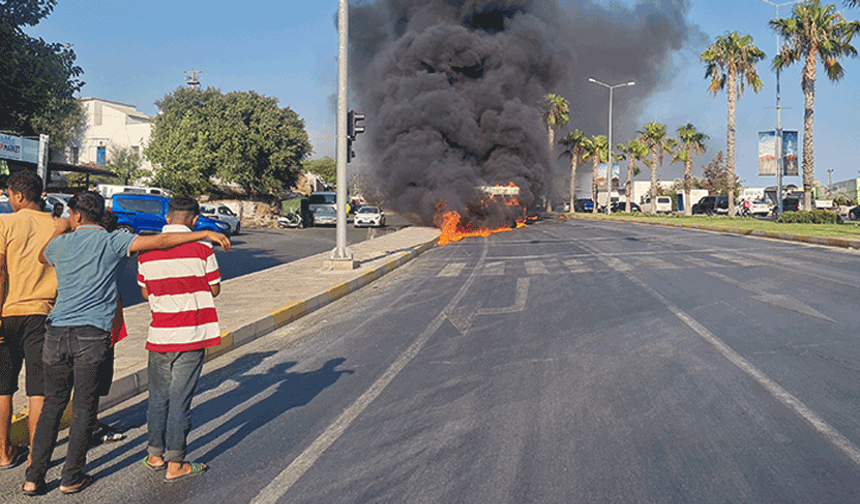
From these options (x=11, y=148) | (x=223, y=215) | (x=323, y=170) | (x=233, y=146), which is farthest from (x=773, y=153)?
(x=323, y=170)

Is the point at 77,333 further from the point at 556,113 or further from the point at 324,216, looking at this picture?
the point at 556,113

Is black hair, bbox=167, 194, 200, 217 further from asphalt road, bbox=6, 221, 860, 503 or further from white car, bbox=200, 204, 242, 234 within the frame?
white car, bbox=200, 204, 242, 234

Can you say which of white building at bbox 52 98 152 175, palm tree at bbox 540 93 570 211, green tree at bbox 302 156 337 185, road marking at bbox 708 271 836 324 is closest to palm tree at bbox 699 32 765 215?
palm tree at bbox 540 93 570 211

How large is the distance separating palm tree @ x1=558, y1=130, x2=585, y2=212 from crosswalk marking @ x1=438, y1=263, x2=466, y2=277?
170 feet

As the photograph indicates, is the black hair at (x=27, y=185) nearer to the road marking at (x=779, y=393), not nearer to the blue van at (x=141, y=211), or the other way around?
the road marking at (x=779, y=393)

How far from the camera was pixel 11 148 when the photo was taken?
23.3 meters

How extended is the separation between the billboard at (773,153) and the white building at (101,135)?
4832cm

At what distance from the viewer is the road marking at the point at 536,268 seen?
42.9 feet

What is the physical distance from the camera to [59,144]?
174ft

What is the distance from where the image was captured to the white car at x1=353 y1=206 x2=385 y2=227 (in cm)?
3503

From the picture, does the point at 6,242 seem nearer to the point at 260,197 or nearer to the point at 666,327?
the point at 666,327

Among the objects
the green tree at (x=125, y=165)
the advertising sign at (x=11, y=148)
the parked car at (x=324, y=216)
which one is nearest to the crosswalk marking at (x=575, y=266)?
the advertising sign at (x=11, y=148)

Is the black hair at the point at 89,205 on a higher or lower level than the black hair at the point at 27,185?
lower

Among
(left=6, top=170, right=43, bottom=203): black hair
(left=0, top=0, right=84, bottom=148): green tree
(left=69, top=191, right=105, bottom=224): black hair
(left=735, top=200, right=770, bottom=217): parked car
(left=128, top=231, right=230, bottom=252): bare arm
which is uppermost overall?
(left=0, top=0, right=84, bottom=148): green tree
